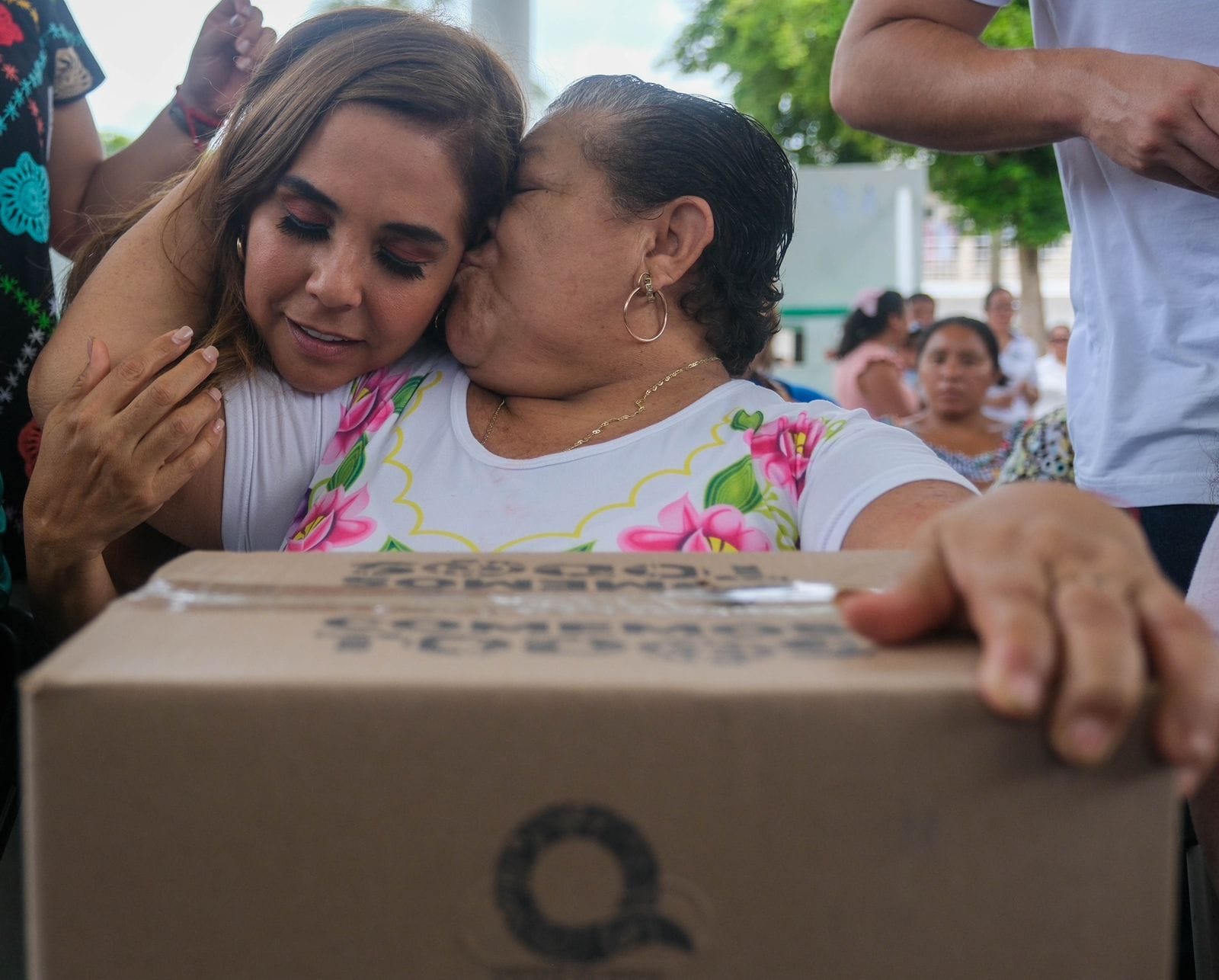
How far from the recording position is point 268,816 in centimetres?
57

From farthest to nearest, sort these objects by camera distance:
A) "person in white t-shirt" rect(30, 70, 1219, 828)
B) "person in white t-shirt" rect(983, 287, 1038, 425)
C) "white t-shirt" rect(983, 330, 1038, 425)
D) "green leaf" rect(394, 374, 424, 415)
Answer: "white t-shirt" rect(983, 330, 1038, 425) → "person in white t-shirt" rect(983, 287, 1038, 425) → "green leaf" rect(394, 374, 424, 415) → "person in white t-shirt" rect(30, 70, 1219, 828)

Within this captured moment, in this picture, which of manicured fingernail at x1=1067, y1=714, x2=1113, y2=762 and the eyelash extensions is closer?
manicured fingernail at x1=1067, y1=714, x2=1113, y2=762

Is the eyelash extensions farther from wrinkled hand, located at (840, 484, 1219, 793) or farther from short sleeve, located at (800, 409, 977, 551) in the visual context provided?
wrinkled hand, located at (840, 484, 1219, 793)

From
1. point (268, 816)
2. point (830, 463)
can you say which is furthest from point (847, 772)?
point (830, 463)

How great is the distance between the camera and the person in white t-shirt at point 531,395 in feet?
4.02

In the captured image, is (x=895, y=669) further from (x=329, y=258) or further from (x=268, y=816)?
(x=329, y=258)

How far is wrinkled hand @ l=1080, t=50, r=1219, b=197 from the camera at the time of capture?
44.9 inches

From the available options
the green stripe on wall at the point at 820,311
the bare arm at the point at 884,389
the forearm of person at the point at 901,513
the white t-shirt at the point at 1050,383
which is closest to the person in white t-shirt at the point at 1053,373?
the white t-shirt at the point at 1050,383

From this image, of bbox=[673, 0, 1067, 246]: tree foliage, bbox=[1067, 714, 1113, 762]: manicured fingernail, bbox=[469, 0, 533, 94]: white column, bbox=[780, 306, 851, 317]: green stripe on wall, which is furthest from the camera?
bbox=[673, 0, 1067, 246]: tree foliage

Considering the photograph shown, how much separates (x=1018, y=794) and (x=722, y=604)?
213mm

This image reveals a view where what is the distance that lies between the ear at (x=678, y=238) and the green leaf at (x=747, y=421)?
9.4 inches

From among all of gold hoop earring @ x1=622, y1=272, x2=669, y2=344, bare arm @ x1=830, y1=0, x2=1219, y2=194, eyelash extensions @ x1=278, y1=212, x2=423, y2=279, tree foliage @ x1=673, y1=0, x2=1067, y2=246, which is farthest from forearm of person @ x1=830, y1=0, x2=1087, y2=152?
tree foliage @ x1=673, y1=0, x2=1067, y2=246

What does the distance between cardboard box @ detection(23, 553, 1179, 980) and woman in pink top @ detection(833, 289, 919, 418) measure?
5387 millimetres

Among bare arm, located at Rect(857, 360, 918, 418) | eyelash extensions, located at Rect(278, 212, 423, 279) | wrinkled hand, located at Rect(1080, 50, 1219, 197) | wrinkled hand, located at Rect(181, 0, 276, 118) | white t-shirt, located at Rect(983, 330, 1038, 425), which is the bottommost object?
white t-shirt, located at Rect(983, 330, 1038, 425)
